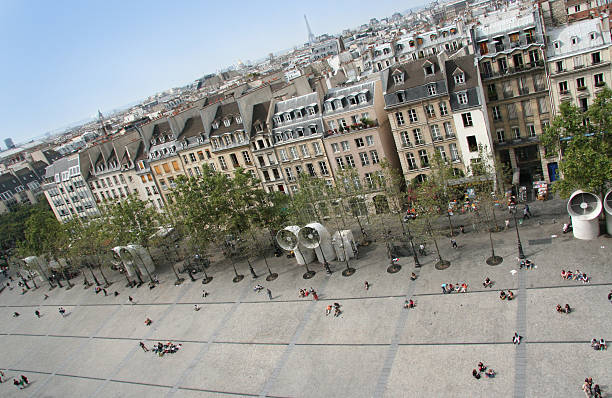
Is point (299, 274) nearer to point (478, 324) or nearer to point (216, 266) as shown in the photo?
point (216, 266)

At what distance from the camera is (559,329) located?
1447 inches

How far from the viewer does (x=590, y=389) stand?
30125 mm

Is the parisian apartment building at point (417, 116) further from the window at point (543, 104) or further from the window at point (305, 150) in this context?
the window at point (305, 150)

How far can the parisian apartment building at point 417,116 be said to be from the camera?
57.4 m

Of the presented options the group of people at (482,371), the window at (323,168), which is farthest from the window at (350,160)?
the group of people at (482,371)

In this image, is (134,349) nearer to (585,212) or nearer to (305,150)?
(305,150)

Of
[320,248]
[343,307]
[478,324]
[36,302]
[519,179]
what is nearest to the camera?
[478,324]

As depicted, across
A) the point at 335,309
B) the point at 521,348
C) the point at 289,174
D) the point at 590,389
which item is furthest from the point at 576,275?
the point at 289,174

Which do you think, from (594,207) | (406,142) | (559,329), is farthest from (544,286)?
(406,142)

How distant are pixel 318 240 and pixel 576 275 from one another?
2859 centimetres

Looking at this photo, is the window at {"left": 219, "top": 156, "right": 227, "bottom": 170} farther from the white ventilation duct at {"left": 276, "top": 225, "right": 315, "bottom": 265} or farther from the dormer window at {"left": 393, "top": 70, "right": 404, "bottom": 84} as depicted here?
the dormer window at {"left": 393, "top": 70, "right": 404, "bottom": 84}

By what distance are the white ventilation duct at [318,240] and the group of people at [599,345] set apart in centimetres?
3116

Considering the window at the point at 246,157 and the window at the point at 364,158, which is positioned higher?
the window at the point at 246,157

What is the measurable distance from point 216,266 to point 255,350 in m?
26.0
